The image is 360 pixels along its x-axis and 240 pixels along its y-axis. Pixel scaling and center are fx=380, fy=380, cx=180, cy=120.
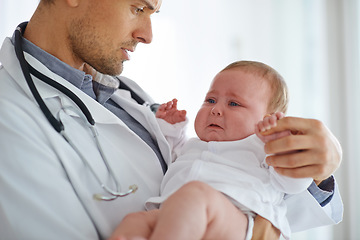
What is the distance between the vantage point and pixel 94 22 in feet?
4.26

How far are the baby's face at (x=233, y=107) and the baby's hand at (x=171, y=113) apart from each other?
0.19m

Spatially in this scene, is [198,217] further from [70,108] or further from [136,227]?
[70,108]

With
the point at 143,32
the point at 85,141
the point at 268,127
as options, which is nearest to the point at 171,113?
the point at 143,32

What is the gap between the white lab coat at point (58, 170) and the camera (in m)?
0.90

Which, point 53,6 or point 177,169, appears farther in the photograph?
point 53,6

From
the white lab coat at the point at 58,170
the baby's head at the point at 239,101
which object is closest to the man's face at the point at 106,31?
the white lab coat at the point at 58,170

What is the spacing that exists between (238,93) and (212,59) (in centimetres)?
206

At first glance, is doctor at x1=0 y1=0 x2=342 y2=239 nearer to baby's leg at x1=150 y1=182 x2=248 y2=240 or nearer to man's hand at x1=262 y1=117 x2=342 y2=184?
man's hand at x1=262 y1=117 x2=342 y2=184

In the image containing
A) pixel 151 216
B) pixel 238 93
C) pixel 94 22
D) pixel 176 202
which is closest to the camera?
pixel 176 202

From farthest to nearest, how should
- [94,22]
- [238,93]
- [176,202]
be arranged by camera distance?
[94,22], [238,93], [176,202]

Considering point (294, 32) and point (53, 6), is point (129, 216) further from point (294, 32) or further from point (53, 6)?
point (294, 32)

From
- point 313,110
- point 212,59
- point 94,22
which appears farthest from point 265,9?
point 94,22

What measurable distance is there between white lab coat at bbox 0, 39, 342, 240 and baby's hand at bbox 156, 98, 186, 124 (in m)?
0.24

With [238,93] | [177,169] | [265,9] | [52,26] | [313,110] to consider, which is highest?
[265,9]
